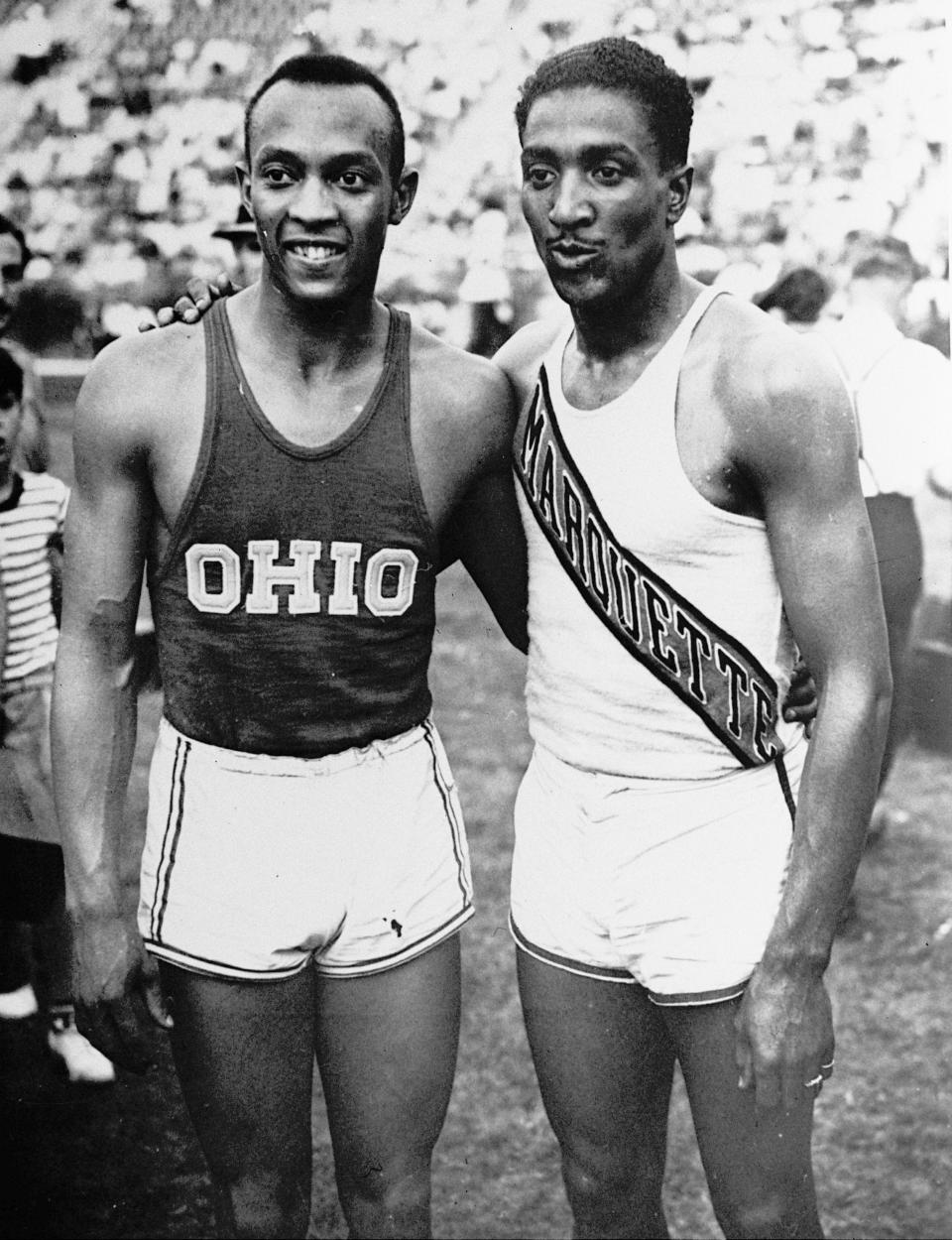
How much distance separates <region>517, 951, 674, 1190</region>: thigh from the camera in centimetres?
208

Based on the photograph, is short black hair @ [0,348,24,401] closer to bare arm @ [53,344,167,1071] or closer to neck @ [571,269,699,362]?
bare arm @ [53,344,167,1071]

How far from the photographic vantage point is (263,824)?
2033 millimetres

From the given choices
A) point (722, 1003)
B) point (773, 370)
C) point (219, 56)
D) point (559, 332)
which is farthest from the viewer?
point (219, 56)

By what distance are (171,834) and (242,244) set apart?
49.9 inches

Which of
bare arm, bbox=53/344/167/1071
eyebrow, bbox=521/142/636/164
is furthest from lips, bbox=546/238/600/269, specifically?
bare arm, bbox=53/344/167/1071

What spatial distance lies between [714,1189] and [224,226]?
1981 mm

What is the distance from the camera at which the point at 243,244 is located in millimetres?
2738

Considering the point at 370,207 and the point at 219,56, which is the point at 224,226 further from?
the point at 370,207

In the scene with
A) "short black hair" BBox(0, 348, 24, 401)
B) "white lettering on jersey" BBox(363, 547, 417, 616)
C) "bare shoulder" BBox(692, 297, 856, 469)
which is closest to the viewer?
"bare shoulder" BBox(692, 297, 856, 469)

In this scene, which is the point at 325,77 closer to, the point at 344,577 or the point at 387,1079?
the point at 344,577

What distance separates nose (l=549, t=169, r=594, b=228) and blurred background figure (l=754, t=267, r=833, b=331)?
1.15m

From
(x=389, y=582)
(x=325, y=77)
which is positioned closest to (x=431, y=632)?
(x=389, y=582)

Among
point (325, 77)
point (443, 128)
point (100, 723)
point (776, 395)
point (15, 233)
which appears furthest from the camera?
point (443, 128)

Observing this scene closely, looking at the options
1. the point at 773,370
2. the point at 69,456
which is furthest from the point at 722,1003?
the point at 69,456
